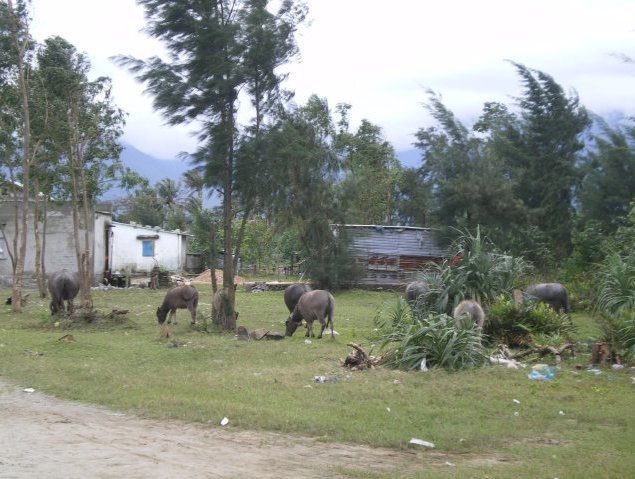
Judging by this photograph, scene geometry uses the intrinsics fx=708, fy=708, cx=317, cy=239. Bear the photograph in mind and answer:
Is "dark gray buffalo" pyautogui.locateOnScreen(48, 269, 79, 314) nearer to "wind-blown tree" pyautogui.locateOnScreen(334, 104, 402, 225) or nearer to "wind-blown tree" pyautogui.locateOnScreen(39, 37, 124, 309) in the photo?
"wind-blown tree" pyautogui.locateOnScreen(39, 37, 124, 309)

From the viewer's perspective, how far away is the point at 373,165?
4781cm

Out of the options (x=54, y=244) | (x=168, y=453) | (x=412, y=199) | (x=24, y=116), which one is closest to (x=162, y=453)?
(x=168, y=453)

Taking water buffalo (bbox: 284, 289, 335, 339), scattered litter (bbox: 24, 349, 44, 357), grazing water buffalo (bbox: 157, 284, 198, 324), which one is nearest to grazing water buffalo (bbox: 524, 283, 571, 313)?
water buffalo (bbox: 284, 289, 335, 339)

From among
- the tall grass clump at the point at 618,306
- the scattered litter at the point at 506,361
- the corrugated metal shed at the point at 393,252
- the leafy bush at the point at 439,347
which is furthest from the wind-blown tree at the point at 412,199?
the leafy bush at the point at 439,347

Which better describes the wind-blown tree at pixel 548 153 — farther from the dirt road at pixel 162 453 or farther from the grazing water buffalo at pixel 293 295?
the dirt road at pixel 162 453

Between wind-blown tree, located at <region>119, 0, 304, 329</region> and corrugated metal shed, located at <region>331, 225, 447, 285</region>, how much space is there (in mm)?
20002

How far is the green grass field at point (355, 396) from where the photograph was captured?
7949mm

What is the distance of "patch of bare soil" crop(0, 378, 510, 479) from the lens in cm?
693

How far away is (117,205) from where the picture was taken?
67750mm

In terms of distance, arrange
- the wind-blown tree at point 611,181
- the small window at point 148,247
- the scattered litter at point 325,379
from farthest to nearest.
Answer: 1. the small window at point 148,247
2. the wind-blown tree at point 611,181
3. the scattered litter at point 325,379

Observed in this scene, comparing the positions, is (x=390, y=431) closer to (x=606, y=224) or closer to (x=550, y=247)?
(x=606, y=224)

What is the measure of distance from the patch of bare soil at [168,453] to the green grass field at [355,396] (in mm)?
338

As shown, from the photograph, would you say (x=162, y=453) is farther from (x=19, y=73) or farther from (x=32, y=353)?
(x=19, y=73)

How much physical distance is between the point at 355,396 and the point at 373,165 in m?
38.3
